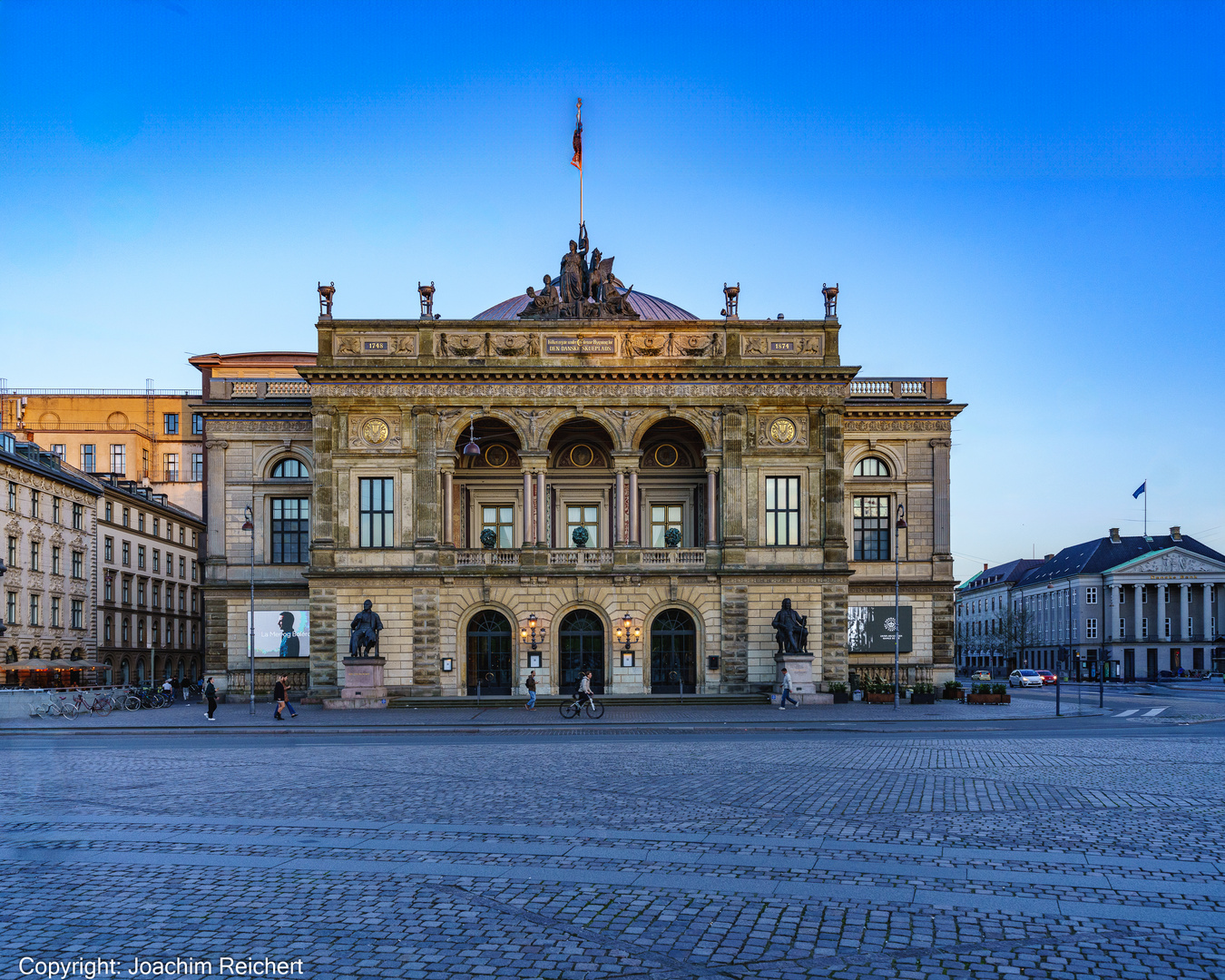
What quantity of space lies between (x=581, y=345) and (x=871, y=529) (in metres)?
19.0

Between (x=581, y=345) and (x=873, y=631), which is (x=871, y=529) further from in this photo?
(x=581, y=345)

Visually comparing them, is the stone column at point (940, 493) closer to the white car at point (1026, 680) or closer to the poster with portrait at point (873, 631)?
the poster with portrait at point (873, 631)

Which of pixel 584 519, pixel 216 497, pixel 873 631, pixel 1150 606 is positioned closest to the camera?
pixel 216 497

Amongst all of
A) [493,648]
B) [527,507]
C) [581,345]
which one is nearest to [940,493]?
[581,345]

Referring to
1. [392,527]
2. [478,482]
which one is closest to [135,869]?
[392,527]

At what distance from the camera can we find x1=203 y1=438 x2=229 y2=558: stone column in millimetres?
57625

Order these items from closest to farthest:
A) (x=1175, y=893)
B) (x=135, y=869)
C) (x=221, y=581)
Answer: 1. (x=1175, y=893)
2. (x=135, y=869)
3. (x=221, y=581)

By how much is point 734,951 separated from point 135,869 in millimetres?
7183

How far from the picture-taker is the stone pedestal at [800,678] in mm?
50656

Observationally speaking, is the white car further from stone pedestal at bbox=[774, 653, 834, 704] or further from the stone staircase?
the stone staircase

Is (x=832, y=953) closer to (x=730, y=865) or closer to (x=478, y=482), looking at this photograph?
(x=730, y=865)

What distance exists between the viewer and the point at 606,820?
16.1 meters

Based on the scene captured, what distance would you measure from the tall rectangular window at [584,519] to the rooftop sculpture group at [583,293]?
10162mm

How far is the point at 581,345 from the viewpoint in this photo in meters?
54.0
